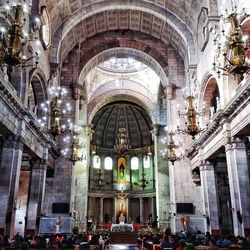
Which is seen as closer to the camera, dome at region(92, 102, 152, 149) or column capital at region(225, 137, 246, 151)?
column capital at region(225, 137, 246, 151)

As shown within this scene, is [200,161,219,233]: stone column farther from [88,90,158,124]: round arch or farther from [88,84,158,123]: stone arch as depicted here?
[88,84,158,123]: stone arch

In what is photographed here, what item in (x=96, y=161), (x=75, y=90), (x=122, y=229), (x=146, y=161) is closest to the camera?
(x=75, y=90)

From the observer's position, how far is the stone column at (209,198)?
50.3ft

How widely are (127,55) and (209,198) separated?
12184 millimetres

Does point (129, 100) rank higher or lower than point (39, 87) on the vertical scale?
higher

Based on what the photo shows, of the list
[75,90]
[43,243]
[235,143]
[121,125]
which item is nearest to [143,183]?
[121,125]

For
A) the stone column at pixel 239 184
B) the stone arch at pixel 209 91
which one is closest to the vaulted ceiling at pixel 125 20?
the stone arch at pixel 209 91

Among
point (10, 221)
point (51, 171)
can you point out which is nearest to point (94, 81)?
point (51, 171)

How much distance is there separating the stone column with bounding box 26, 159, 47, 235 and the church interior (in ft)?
0.18

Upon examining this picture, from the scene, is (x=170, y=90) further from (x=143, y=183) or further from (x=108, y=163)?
(x=108, y=163)

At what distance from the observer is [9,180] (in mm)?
11547

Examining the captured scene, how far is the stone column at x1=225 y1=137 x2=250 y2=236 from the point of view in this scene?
1124 centimetres

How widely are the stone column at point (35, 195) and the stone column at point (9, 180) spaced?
11.4 ft

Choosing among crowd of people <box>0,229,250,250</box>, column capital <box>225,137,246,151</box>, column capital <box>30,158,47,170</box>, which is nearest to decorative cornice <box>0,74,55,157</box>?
column capital <box>30,158,47,170</box>
